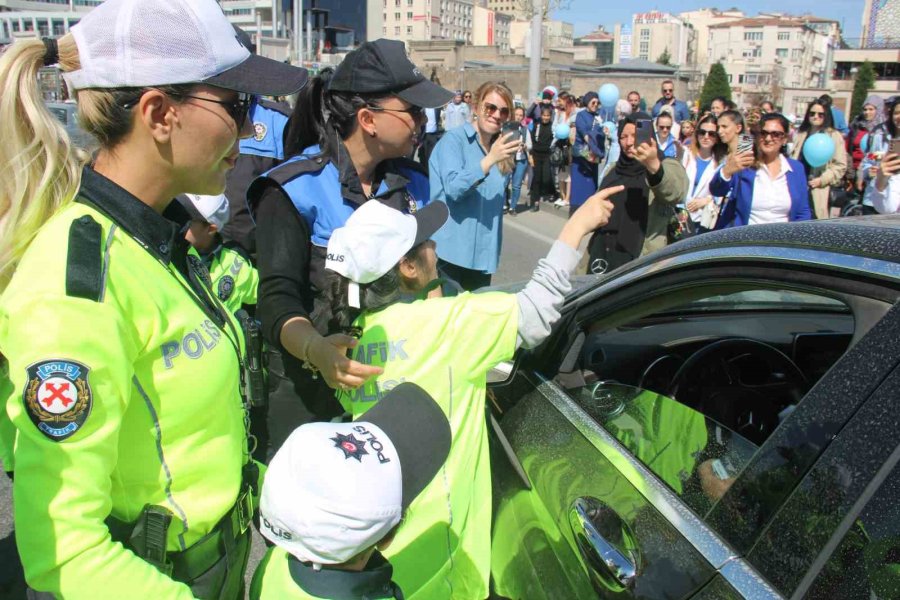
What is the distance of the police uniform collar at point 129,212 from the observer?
1.21m

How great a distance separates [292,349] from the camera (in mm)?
1995

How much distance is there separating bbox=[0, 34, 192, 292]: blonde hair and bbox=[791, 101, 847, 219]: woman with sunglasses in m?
5.95

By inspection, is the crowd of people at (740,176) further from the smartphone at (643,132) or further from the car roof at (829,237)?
the car roof at (829,237)

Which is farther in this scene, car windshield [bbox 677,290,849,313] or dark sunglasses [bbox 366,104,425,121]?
car windshield [bbox 677,290,849,313]

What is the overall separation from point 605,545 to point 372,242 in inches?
36.5

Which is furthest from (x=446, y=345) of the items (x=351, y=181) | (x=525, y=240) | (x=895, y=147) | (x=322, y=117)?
(x=525, y=240)

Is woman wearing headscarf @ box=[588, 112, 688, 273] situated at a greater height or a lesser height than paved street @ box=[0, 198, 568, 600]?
greater

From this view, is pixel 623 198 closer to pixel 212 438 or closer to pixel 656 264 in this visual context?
pixel 656 264

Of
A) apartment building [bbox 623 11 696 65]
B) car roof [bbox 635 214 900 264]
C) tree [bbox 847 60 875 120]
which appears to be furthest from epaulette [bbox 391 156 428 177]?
apartment building [bbox 623 11 696 65]

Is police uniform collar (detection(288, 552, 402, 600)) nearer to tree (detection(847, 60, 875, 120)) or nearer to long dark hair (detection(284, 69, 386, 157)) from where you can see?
long dark hair (detection(284, 69, 386, 157))

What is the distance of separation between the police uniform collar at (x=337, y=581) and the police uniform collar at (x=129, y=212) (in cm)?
60

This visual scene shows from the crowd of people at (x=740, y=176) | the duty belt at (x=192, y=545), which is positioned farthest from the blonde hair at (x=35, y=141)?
the crowd of people at (x=740, y=176)

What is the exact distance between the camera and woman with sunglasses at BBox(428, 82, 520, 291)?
4059 millimetres

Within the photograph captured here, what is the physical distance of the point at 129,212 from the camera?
4.05 feet
